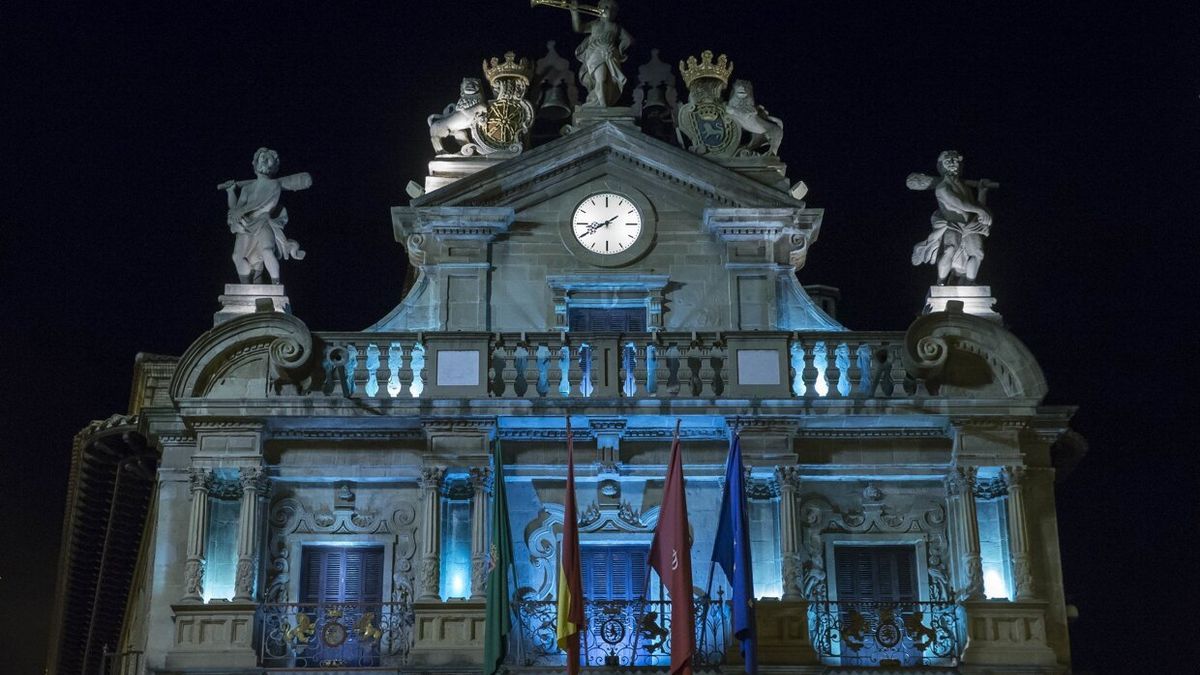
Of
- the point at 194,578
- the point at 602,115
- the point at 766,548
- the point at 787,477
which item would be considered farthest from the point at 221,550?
the point at 602,115

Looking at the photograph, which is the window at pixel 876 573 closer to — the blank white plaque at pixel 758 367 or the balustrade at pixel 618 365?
the balustrade at pixel 618 365

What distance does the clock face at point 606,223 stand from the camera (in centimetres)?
4144

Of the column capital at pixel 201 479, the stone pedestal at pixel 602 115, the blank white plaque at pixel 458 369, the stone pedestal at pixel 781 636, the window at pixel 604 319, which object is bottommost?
the stone pedestal at pixel 781 636

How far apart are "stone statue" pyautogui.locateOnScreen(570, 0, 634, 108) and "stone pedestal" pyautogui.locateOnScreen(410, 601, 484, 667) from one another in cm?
983

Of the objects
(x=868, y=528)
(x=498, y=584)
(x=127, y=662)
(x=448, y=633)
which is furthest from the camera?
(x=127, y=662)

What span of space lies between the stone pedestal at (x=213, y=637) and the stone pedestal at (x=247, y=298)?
16.6 feet

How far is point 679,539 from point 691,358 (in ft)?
11.1

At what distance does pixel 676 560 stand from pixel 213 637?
22.5ft

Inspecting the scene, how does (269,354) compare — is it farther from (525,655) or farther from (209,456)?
(525,655)

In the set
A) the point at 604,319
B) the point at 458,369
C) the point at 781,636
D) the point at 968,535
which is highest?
the point at 604,319

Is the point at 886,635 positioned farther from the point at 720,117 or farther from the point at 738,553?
the point at 720,117

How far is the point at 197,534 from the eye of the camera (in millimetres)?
38062

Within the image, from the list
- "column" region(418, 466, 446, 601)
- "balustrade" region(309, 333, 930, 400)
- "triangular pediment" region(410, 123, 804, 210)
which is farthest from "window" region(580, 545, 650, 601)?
"triangular pediment" region(410, 123, 804, 210)

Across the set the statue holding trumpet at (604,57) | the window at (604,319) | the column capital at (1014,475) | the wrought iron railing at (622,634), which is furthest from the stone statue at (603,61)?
the column capital at (1014,475)
